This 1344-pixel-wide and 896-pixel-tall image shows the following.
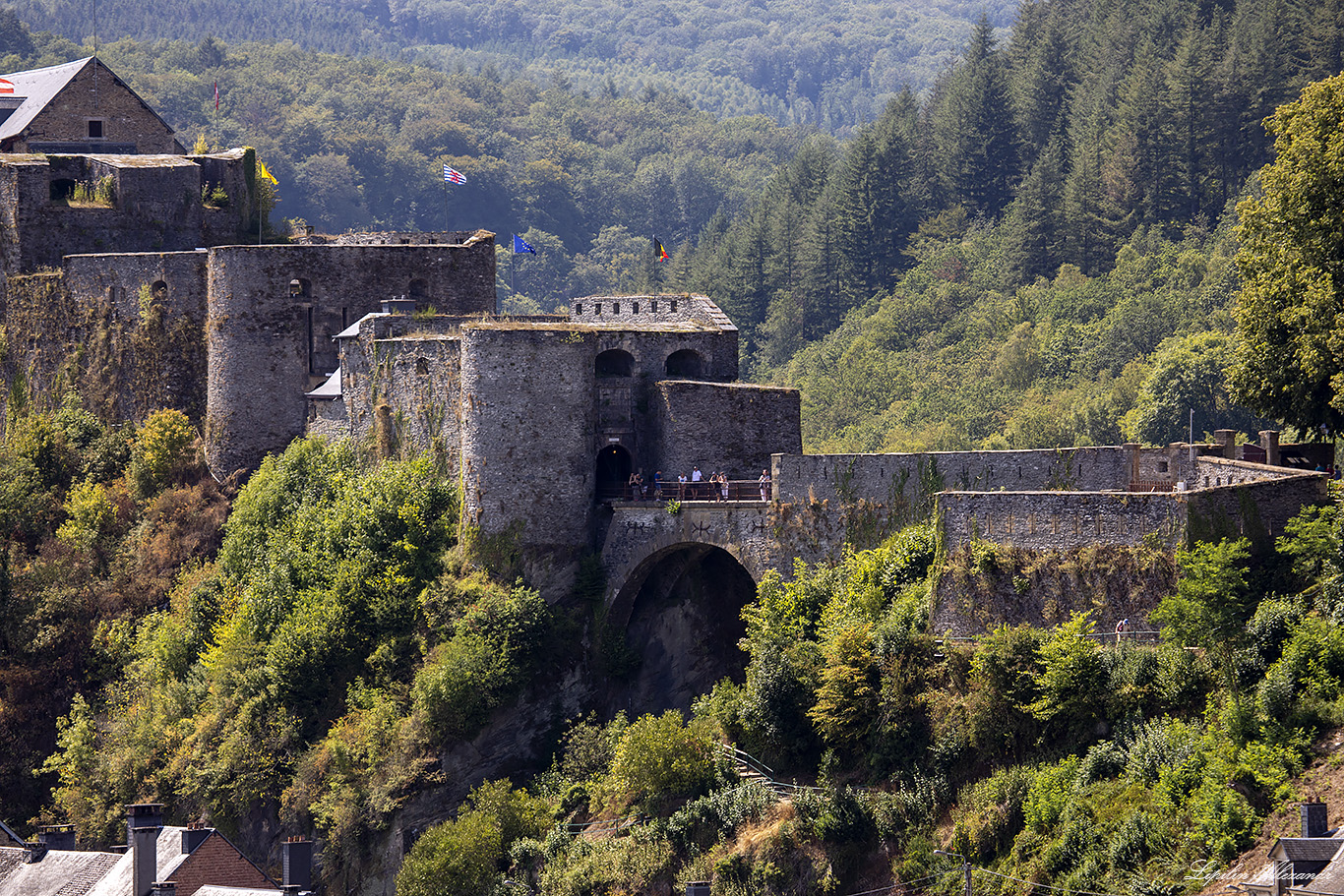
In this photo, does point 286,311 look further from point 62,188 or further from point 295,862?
point 295,862

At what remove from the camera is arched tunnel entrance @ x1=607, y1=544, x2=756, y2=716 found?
5650 centimetres

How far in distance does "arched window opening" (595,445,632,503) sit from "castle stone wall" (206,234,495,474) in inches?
459

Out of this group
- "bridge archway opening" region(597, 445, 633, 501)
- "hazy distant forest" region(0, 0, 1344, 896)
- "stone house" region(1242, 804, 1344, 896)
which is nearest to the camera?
"stone house" region(1242, 804, 1344, 896)

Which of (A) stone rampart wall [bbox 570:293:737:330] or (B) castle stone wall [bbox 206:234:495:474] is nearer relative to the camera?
(A) stone rampart wall [bbox 570:293:737:330]

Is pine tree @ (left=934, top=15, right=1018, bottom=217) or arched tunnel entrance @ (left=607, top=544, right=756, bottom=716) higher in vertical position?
pine tree @ (left=934, top=15, right=1018, bottom=217)

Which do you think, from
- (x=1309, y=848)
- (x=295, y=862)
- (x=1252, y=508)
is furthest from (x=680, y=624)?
(x=1309, y=848)

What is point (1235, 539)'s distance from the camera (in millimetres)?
43750

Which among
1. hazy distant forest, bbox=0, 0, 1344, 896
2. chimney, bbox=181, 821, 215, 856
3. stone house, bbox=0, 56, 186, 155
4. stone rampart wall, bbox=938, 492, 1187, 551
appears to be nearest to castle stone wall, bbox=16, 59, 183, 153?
stone house, bbox=0, 56, 186, 155

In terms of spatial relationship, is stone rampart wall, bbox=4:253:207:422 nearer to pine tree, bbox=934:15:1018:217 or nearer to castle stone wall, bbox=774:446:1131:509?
castle stone wall, bbox=774:446:1131:509


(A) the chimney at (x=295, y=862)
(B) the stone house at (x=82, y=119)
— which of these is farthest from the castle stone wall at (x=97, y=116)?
(A) the chimney at (x=295, y=862)

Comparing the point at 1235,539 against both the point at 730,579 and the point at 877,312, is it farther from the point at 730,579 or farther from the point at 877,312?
the point at 877,312

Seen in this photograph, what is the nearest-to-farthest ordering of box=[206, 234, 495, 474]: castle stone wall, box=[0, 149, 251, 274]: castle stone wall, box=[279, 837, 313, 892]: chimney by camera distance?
box=[279, 837, 313, 892]: chimney < box=[206, 234, 495, 474]: castle stone wall < box=[0, 149, 251, 274]: castle stone wall

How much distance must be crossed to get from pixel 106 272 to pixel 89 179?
189 inches

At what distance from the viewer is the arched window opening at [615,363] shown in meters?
59.1
